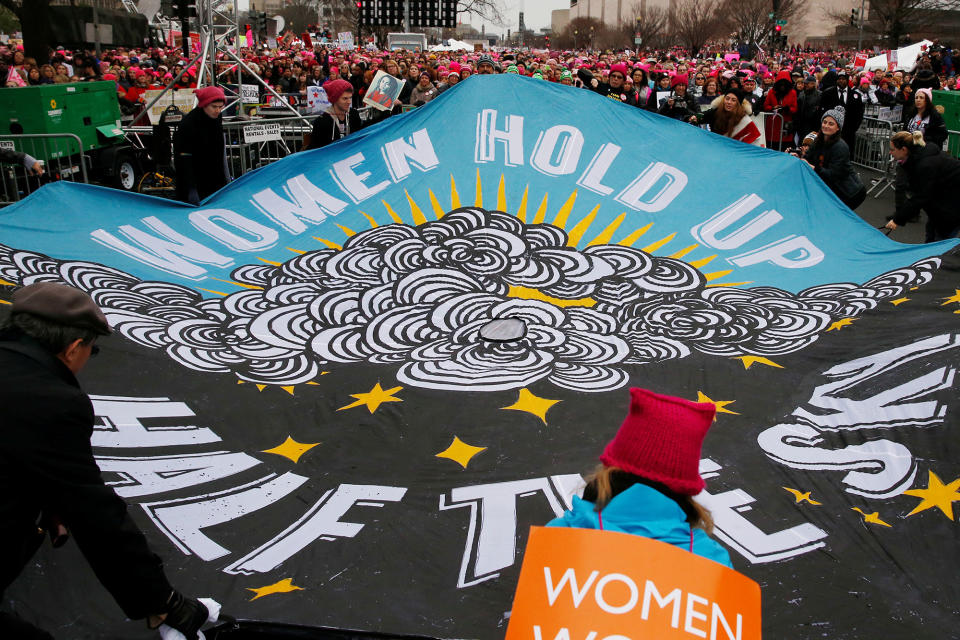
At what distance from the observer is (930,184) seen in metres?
7.47

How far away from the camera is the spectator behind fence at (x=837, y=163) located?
851 centimetres

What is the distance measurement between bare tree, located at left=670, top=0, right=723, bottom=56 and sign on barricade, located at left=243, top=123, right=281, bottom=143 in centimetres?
5248

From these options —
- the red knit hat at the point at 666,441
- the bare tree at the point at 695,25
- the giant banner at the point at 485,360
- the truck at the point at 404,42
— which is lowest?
the giant banner at the point at 485,360

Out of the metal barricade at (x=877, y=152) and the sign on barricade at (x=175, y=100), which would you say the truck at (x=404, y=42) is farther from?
the metal barricade at (x=877, y=152)

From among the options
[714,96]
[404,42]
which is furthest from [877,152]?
[404,42]

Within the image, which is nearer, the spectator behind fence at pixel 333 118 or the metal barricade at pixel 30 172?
the spectator behind fence at pixel 333 118

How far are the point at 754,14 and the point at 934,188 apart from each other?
6270 cm

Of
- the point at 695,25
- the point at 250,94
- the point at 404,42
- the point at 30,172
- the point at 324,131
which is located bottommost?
the point at 30,172

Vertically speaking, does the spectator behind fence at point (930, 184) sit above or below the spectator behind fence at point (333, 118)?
below

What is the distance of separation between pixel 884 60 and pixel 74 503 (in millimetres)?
29147

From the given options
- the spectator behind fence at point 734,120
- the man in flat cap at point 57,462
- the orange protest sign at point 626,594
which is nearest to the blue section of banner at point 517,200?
the spectator behind fence at point 734,120

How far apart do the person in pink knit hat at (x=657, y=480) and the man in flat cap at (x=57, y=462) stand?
4.41ft

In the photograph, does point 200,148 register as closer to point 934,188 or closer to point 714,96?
point 934,188

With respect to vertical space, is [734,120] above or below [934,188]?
above
